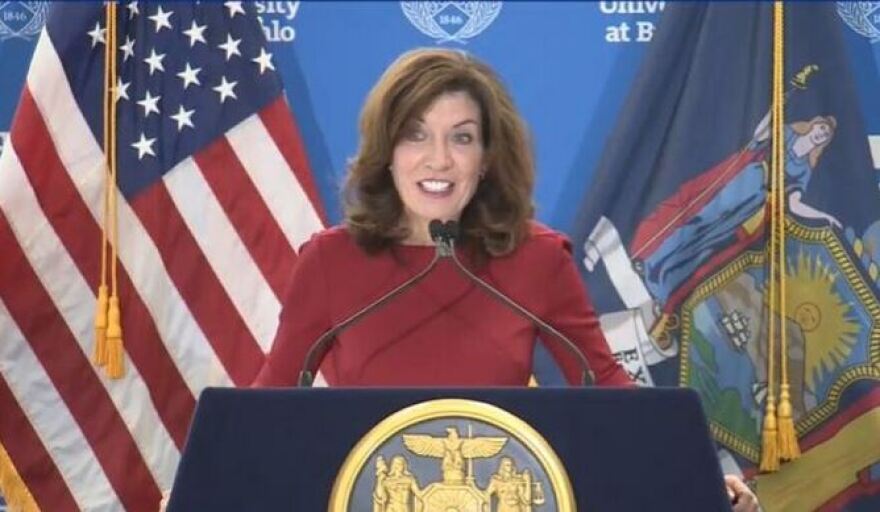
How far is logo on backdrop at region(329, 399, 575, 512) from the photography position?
165cm

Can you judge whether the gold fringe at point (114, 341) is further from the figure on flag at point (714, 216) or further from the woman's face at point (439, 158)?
the figure on flag at point (714, 216)

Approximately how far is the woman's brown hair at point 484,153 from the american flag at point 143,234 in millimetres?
656

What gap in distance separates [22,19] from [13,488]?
3.30 ft

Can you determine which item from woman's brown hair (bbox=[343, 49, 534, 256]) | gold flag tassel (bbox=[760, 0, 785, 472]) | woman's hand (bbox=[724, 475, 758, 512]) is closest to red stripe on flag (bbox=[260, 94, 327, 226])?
woman's brown hair (bbox=[343, 49, 534, 256])

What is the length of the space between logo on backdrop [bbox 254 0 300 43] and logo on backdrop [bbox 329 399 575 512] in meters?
1.83

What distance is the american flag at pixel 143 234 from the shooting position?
305 cm

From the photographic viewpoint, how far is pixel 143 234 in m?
3.13

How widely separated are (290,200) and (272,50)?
391mm

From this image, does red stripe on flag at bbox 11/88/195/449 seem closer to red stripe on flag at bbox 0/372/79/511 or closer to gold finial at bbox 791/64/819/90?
red stripe on flag at bbox 0/372/79/511

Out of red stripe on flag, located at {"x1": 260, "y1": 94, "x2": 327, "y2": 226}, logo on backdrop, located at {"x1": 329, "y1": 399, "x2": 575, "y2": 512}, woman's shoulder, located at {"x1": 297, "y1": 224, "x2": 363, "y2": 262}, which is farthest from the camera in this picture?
red stripe on flag, located at {"x1": 260, "y1": 94, "x2": 327, "y2": 226}

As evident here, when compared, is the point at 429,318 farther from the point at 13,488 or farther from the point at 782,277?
the point at 13,488

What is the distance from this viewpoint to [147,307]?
3113 mm

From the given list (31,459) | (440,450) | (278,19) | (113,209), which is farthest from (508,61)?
(440,450)

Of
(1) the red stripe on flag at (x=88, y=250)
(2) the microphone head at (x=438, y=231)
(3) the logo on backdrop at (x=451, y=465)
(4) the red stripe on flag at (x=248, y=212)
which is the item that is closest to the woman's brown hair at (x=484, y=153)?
(2) the microphone head at (x=438, y=231)
